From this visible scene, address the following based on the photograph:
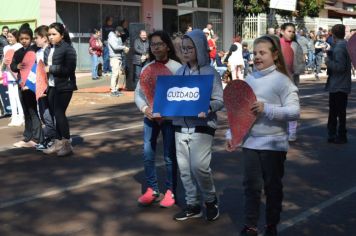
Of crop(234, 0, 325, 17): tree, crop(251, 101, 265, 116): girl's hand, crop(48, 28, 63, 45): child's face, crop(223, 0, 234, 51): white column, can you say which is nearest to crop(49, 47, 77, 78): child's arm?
crop(48, 28, 63, 45): child's face

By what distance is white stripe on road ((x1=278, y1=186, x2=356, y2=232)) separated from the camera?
5.62 metres

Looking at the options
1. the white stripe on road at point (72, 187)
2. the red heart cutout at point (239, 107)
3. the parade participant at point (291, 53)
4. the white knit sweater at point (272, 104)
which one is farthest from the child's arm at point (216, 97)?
the parade participant at point (291, 53)

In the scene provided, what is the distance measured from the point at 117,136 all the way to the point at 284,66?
238 inches

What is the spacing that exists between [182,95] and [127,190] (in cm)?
189

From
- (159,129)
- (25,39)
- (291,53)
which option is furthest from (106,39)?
(159,129)

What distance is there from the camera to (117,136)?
1059 centimetres

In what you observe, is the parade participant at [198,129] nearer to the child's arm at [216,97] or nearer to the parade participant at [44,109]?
the child's arm at [216,97]

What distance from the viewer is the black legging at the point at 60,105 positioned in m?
8.51

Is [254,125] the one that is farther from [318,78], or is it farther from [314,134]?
[318,78]

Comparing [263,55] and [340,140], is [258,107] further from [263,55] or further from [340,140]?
[340,140]

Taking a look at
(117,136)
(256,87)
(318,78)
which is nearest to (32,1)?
(318,78)

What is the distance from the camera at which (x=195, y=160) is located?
539 centimetres

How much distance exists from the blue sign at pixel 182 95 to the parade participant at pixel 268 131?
19.5 inches

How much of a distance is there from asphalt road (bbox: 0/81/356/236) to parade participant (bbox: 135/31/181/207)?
15 cm
